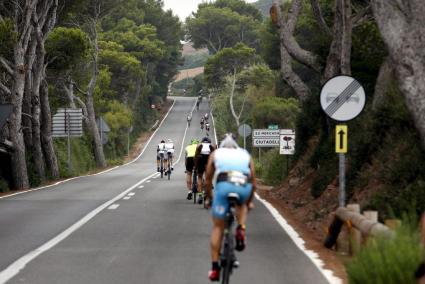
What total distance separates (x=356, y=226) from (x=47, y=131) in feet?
103

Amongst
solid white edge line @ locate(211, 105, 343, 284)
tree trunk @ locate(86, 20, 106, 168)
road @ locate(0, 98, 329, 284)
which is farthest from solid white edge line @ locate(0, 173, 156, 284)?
tree trunk @ locate(86, 20, 106, 168)

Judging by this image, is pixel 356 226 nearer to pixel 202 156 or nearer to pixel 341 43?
pixel 202 156

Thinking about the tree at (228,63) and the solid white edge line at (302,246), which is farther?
the tree at (228,63)

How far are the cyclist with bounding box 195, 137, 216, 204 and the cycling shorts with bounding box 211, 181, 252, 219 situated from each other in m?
9.69

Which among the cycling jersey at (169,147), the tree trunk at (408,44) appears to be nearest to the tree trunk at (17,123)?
the cycling jersey at (169,147)

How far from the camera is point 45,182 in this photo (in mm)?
38719

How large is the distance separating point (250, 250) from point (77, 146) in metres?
45.2

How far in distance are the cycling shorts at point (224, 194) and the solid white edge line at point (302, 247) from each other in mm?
1522

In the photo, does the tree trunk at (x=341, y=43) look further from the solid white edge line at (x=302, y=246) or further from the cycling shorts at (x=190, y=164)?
the cycling shorts at (x=190, y=164)

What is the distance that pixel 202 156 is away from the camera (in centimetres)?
1981

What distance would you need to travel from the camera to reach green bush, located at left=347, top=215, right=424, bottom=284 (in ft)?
22.9

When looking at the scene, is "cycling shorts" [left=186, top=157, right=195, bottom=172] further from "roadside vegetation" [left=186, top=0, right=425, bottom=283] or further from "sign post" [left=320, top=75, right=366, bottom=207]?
"sign post" [left=320, top=75, right=366, bottom=207]

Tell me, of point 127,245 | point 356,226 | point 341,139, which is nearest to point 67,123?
point 127,245

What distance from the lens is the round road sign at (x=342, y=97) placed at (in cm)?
1277
